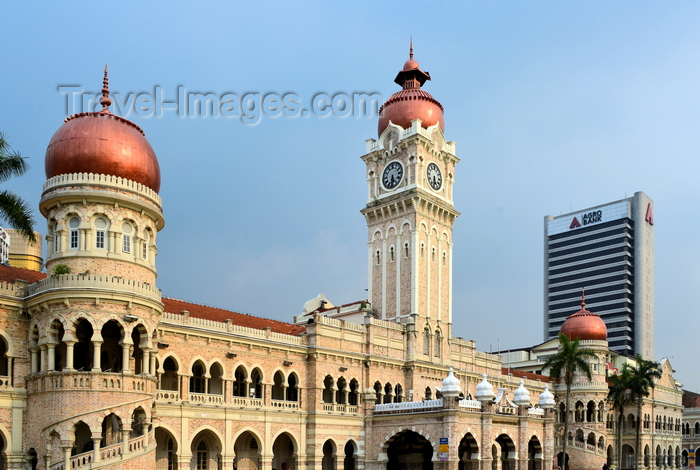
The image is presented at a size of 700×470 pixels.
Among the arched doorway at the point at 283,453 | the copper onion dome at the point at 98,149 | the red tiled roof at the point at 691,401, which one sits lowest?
the red tiled roof at the point at 691,401

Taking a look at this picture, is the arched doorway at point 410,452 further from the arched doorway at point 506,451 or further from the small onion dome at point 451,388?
the small onion dome at point 451,388

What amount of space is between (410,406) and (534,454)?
44.4 ft

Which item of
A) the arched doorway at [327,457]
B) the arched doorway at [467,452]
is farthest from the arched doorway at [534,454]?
the arched doorway at [327,457]

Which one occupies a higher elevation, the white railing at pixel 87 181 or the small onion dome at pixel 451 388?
the white railing at pixel 87 181

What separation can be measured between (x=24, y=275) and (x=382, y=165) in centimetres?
3000

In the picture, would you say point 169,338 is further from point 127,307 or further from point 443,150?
point 443,150

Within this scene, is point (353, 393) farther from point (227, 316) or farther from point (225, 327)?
point (225, 327)

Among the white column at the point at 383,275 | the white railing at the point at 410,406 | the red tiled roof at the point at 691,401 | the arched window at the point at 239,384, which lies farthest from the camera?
the red tiled roof at the point at 691,401

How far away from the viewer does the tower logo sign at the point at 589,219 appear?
160 m

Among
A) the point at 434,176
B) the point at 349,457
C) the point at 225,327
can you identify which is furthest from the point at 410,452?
the point at 434,176

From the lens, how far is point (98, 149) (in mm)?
35562

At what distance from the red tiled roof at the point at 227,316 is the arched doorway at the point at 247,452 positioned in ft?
22.6

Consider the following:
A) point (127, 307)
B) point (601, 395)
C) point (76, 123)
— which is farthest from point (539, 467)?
point (76, 123)

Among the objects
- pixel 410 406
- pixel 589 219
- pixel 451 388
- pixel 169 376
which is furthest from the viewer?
pixel 589 219
